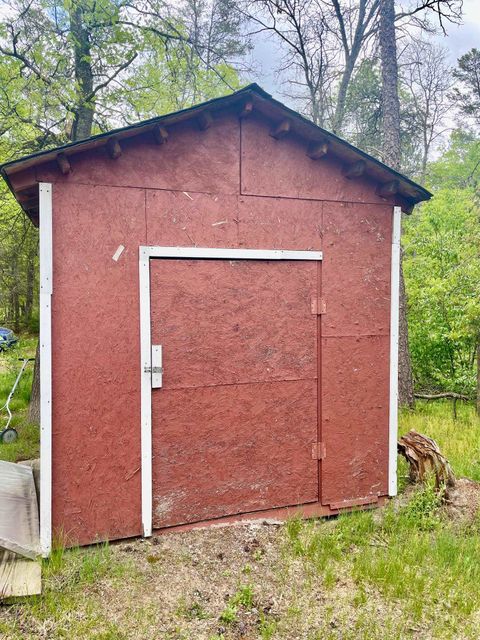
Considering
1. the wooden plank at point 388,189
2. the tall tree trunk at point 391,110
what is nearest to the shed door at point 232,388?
the wooden plank at point 388,189

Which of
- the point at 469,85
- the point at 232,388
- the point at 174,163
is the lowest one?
the point at 232,388

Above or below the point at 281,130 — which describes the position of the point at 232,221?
below

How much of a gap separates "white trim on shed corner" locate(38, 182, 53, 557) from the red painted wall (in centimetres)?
5

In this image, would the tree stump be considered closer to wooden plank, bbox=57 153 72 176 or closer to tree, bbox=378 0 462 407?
tree, bbox=378 0 462 407

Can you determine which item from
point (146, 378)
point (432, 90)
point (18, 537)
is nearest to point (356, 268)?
point (146, 378)

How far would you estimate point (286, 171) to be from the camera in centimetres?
388

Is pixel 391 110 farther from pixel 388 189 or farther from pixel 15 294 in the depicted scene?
pixel 15 294

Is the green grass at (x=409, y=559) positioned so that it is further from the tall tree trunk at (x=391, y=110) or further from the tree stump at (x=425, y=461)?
the tall tree trunk at (x=391, y=110)

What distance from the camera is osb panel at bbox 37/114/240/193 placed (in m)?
3.36

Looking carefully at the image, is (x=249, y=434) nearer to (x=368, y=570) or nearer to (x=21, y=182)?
(x=368, y=570)

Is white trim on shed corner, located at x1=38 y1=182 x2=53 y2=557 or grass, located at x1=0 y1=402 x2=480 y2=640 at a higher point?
white trim on shed corner, located at x1=38 y1=182 x2=53 y2=557

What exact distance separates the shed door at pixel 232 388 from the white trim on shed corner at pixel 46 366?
0.75m

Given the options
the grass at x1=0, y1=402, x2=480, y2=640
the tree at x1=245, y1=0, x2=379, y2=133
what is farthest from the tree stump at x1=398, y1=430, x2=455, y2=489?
the tree at x1=245, y1=0, x2=379, y2=133

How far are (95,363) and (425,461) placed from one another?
3.23 meters
